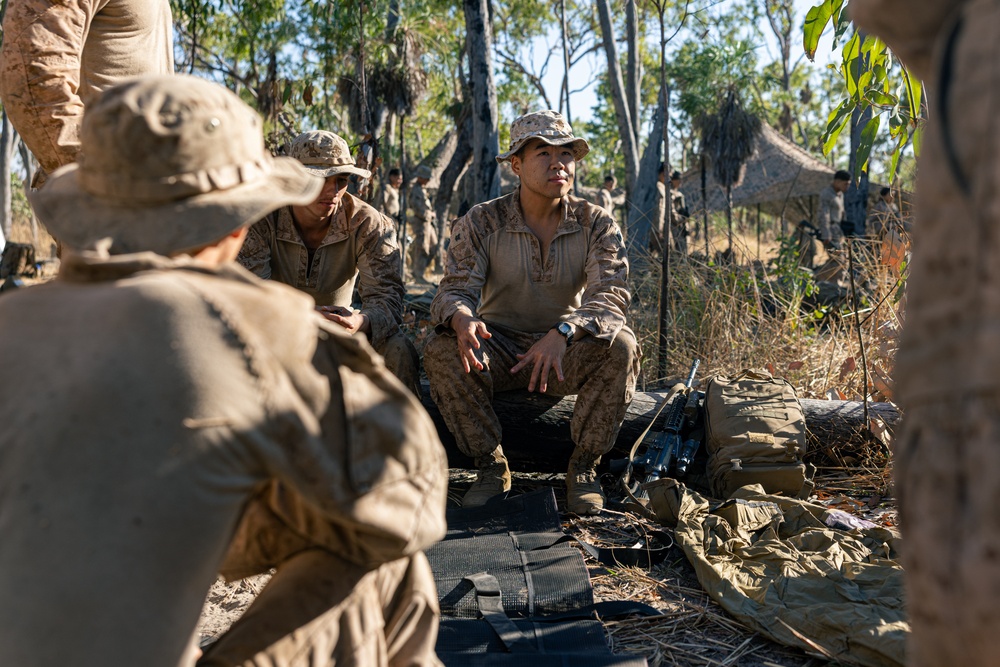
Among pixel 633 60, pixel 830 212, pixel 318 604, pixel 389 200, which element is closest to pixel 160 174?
pixel 318 604

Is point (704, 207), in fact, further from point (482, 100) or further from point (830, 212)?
point (830, 212)

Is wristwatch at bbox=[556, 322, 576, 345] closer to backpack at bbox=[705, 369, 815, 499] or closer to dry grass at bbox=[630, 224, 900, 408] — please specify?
backpack at bbox=[705, 369, 815, 499]

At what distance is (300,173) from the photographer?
1.81 m

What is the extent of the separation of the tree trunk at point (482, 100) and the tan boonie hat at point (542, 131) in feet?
12.6

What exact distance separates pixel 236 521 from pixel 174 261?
17.1 inches

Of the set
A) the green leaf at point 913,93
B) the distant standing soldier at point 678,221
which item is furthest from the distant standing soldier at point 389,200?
the green leaf at point 913,93

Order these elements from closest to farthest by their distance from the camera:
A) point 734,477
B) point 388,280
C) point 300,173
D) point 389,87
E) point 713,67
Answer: point 300,173 → point 734,477 → point 388,280 → point 389,87 → point 713,67

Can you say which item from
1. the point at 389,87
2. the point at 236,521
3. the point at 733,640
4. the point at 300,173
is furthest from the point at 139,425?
the point at 389,87

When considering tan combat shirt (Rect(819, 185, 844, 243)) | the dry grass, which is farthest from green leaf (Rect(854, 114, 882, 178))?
tan combat shirt (Rect(819, 185, 844, 243))

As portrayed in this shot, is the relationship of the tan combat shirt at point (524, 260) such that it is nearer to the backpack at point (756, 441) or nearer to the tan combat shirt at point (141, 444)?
the backpack at point (756, 441)

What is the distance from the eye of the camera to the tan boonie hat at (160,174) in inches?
60.0

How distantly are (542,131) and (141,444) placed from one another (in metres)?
3.59

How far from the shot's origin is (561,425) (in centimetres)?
471

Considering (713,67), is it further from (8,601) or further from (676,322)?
(8,601)
